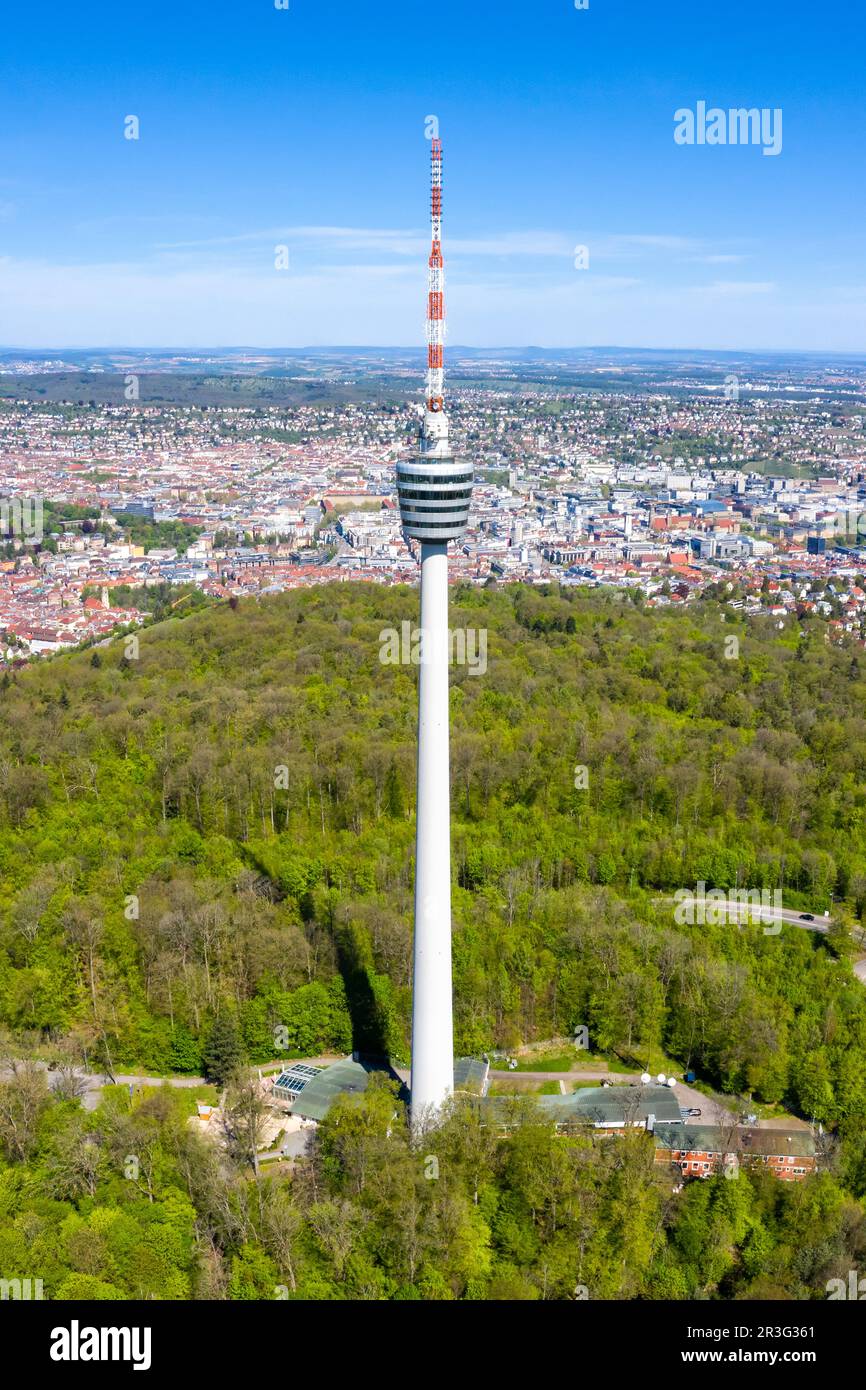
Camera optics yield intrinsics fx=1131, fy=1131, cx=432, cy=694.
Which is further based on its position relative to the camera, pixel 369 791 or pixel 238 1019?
pixel 369 791

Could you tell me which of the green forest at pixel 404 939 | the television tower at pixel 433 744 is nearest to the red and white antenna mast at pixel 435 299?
the television tower at pixel 433 744

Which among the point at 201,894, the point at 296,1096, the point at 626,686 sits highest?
the point at 626,686

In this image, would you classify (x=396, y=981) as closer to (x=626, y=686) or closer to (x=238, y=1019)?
(x=238, y=1019)

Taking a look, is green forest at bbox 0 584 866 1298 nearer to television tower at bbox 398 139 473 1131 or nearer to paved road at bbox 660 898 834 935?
paved road at bbox 660 898 834 935

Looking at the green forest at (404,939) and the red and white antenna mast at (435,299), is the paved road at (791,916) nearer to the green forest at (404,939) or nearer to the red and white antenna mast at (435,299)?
the green forest at (404,939)

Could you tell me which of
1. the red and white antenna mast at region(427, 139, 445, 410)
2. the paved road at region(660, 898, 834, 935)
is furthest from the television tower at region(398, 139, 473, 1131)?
the paved road at region(660, 898, 834, 935)

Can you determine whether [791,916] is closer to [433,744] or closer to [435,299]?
[433,744]

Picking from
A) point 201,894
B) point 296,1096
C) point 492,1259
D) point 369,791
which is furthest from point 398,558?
point 492,1259
